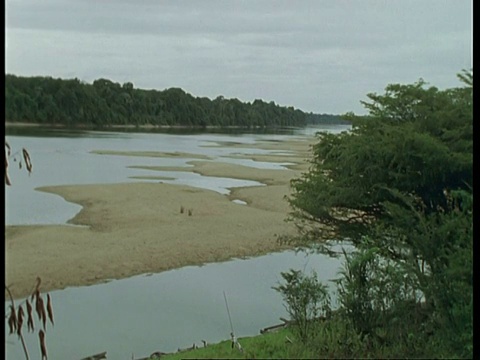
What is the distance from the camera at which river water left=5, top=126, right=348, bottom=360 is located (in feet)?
4.78

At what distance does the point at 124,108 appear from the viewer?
1573mm

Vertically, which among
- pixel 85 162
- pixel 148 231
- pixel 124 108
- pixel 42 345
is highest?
pixel 124 108

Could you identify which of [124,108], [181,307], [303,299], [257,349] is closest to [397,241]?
[303,299]

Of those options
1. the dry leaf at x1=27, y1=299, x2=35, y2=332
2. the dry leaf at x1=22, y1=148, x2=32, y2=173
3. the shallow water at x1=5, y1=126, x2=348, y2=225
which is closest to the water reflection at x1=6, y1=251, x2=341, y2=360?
the dry leaf at x1=27, y1=299, x2=35, y2=332

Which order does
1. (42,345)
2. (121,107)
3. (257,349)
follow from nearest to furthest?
1. (257,349)
2. (42,345)
3. (121,107)

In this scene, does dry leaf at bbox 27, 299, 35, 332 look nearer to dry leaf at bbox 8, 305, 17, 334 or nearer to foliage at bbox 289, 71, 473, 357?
dry leaf at bbox 8, 305, 17, 334

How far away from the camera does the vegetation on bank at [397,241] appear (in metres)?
1.31

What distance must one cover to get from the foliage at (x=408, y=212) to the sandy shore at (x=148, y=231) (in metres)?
0.15

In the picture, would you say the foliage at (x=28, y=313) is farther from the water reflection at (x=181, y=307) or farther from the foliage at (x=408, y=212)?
the foliage at (x=408, y=212)

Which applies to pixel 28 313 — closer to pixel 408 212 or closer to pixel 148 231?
pixel 148 231

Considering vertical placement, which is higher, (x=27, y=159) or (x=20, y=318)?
(x=27, y=159)

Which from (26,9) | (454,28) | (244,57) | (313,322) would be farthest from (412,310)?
(26,9)

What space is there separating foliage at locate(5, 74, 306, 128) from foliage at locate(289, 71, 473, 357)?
0.21 m

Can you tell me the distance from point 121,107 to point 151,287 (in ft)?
1.59
